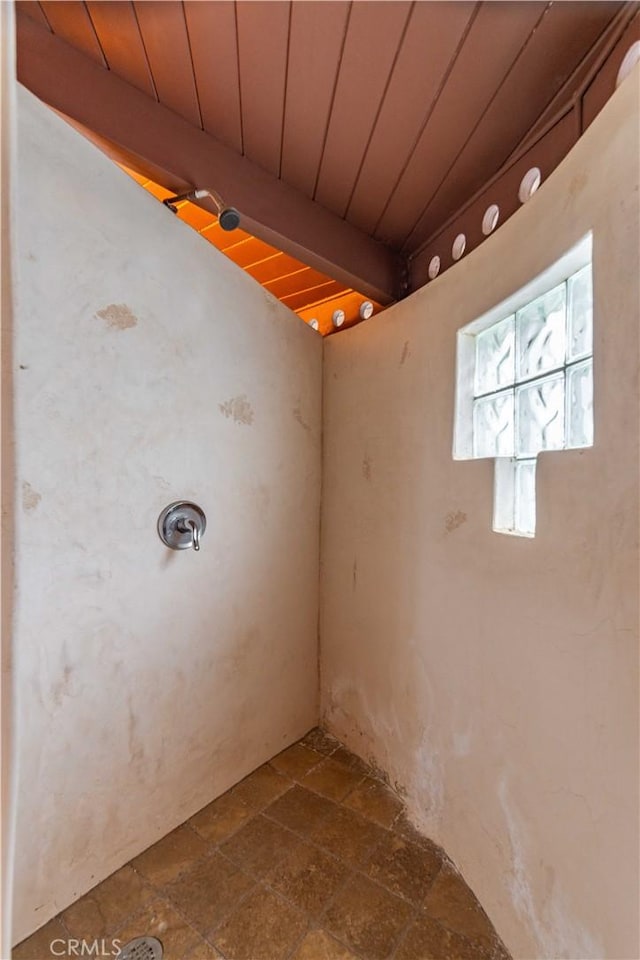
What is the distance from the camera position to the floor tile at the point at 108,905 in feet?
3.34

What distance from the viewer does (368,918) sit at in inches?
42.2

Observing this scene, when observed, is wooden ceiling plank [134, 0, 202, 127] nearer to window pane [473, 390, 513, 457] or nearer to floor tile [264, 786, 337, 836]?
window pane [473, 390, 513, 457]

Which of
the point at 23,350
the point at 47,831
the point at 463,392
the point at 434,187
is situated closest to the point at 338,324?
the point at 434,187

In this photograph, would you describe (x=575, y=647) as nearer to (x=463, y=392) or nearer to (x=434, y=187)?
(x=463, y=392)

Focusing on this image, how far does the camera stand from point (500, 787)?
1.02 meters

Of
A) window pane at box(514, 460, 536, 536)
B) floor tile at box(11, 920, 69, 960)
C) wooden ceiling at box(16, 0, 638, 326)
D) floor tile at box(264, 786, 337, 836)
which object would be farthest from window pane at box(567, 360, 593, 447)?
floor tile at box(11, 920, 69, 960)

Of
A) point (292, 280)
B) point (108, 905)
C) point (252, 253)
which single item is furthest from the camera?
point (292, 280)

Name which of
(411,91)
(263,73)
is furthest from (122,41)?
(411,91)

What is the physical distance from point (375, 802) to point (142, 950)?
812mm

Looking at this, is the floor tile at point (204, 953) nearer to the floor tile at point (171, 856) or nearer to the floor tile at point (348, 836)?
the floor tile at point (171, 856)

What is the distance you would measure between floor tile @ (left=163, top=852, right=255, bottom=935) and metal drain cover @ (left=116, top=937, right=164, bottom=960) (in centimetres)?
9

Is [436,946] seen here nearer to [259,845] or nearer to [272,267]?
[259,845]

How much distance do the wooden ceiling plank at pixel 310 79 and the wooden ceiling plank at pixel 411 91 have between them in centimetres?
15

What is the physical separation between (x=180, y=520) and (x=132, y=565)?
0.65ft
